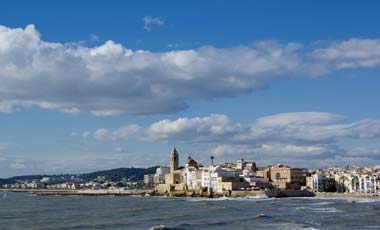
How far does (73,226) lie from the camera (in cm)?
4325

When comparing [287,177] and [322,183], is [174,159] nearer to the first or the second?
[287,177]

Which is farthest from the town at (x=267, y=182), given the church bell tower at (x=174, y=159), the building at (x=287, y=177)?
the church bell tower at (x=174, y=159)

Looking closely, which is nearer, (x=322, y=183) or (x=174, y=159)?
(x=322, y=183)

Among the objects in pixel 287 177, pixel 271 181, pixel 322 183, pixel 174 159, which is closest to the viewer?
pixel 322 183

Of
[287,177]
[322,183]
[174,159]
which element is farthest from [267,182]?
[174,159]

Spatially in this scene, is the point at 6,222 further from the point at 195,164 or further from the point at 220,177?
the point at 195,164

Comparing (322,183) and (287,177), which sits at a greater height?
(287,177)

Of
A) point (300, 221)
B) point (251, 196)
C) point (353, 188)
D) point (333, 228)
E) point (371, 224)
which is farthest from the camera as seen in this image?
point (353, 188)

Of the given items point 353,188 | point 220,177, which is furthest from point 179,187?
point 353,188

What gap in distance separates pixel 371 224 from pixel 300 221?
17.6ft

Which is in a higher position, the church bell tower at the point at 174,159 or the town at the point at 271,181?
the church bell tower at the point at 174,159

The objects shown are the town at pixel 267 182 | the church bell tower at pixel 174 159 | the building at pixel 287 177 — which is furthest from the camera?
the church bell tower at pixel 174 159

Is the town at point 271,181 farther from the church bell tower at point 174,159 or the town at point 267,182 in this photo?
the church bell tower at point 174,159

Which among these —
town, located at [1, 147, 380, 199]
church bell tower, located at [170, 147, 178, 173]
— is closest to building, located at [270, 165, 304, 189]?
town, located at [1, 147, 380, 199]
